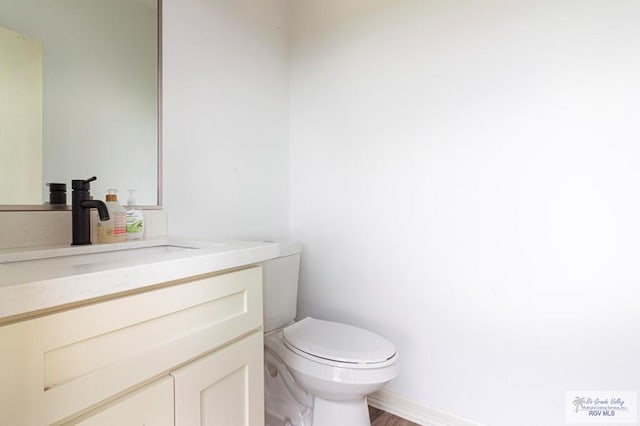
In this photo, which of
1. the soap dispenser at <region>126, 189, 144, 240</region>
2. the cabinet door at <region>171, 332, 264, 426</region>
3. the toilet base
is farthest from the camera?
the toilet base

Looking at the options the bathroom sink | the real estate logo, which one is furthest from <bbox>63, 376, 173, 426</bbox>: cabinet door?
the real estate logo

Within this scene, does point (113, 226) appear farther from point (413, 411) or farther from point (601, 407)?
point (601, 407)

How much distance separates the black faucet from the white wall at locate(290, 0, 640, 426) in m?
1.04

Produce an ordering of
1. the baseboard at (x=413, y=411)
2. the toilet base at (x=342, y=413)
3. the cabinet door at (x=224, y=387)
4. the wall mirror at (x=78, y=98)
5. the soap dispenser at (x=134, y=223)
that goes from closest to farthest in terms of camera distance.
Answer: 1. the cabinet door at (x=224, y=387)
2. the wall mirror at (x=78, y=98)
3. the soap dispenser at (x=134, y=223)
4. the toilet base at (x=342, y=413)
5. the baseboard at (x=413, y=411)

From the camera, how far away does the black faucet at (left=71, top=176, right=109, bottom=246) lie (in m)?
0.94

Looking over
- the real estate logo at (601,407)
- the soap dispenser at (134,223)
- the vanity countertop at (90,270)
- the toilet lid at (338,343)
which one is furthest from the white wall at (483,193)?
the soap dispenser at (134,223)

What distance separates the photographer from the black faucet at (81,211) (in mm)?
940

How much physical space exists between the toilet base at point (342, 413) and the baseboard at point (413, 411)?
301 mm

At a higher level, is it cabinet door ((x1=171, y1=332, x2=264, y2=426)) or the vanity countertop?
the vanity countertop

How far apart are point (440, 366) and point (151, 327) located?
1234 mm

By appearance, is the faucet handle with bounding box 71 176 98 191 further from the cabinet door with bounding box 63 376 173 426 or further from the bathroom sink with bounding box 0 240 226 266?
the cabinet door with bounding box 63 376 173 426

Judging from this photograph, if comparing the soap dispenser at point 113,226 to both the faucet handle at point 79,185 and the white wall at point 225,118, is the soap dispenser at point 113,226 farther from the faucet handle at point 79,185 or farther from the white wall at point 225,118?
the white wall at point 225,118

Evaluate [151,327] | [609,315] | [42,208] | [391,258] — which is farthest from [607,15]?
[42,208]

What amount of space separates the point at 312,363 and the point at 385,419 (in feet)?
1.93
